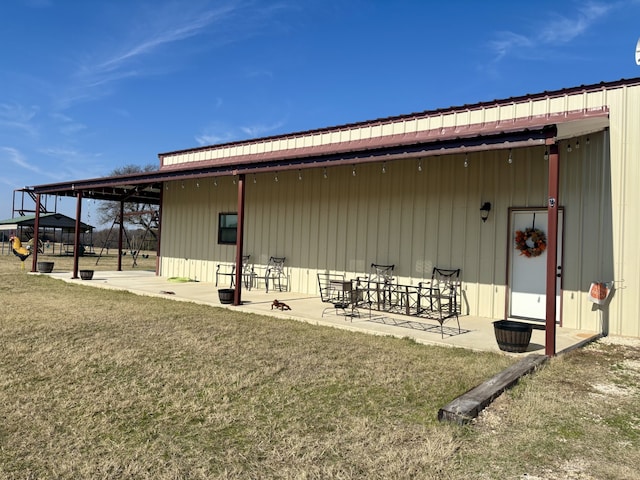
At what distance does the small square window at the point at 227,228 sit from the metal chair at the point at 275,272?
1470mm

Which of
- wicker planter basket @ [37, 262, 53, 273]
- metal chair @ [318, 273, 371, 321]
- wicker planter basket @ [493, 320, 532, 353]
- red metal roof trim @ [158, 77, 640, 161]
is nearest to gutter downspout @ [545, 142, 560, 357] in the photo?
wicker planter basket @ [493, 320, 532, 353]

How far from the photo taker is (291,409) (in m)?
3.22

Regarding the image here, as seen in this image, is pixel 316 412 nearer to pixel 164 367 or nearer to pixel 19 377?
pixel 164 367

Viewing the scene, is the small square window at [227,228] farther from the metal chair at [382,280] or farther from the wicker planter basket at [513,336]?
the wicker planter basket at [513,336]

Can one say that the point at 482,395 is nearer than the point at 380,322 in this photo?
Yes

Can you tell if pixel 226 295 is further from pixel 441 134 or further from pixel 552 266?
pixel 552 266

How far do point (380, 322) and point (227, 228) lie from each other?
19.9 ft

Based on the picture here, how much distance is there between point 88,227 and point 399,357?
26.8 m

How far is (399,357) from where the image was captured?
474 centimetres

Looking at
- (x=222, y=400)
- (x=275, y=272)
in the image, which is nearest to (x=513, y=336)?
(x=222, y=400)

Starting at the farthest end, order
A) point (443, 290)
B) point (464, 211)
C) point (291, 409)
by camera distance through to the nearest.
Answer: point (443, 290)
point (464, 211)
point (291, 409)

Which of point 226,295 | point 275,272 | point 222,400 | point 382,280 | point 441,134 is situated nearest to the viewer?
point 222,400

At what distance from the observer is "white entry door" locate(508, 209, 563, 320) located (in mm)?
6879

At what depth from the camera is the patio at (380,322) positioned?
552 centimetres
